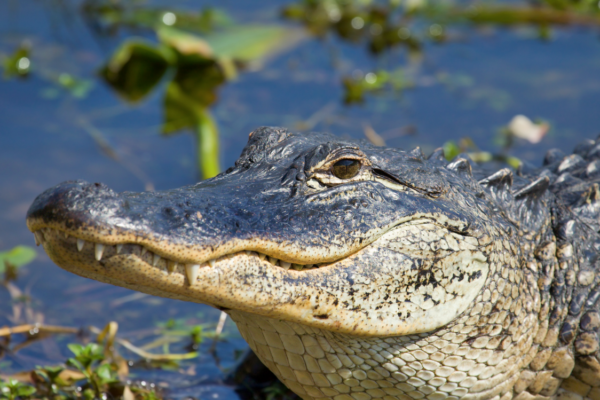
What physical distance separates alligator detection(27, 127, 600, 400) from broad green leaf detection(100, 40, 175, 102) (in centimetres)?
410

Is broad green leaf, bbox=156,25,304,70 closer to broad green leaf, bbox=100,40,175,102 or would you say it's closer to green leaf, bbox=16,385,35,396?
broad green leaf, bbox=100,40,175,102

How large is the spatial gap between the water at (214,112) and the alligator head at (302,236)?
4.45ft

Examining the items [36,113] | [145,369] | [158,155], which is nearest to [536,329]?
[145,369]

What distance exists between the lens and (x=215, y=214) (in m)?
1.92

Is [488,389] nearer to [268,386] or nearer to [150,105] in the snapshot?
[268,386]

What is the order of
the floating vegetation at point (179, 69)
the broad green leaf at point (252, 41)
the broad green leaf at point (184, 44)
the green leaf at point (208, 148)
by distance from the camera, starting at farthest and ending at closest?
1. the broad green leaf at point (252, 41)
2. the broad green leaf at point (184, 44)
3. the floating vegetation at point (179, 69)
4. the green leaf at point (208, 148)

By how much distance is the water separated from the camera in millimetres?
3764

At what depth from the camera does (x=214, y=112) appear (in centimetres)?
607

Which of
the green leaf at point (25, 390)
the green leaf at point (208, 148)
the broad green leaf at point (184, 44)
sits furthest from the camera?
the broad green leaf at point (184, 44)

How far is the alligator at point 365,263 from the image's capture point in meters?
Result: 1.80

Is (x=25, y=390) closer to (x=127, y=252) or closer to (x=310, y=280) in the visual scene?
(x=127, y=252)

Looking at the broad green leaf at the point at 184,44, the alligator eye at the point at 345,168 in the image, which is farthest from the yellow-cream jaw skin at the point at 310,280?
the broad green leaf at the point at 184,44

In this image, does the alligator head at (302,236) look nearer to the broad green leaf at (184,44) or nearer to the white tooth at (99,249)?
the white tooth at (99,249)

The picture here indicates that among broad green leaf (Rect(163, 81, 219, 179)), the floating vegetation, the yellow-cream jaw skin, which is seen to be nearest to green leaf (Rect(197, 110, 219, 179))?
broad green leaf (Rect(163, 81, 219, 179))
